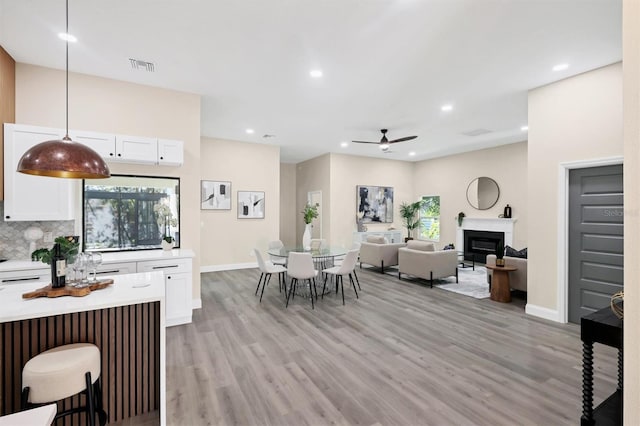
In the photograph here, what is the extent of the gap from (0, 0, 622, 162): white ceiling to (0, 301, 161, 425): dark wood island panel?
2.54 metres

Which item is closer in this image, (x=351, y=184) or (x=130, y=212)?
(x=130, y=212)

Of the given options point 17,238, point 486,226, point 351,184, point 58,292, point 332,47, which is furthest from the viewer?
point 351,184

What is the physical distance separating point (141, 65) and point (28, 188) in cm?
187

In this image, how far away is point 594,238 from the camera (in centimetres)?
367

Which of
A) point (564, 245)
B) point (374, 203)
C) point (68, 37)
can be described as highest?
point (68, 37)

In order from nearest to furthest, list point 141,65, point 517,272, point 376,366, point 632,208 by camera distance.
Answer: point 632,208 < point 376,366 < point 141,65 < point 517,272

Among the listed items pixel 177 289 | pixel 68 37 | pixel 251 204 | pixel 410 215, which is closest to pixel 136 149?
pixel 68 37

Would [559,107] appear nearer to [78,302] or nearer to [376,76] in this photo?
[376,76]

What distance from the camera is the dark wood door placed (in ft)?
11.4

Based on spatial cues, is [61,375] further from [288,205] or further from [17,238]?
[288,205]

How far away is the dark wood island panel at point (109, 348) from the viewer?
1.86 m

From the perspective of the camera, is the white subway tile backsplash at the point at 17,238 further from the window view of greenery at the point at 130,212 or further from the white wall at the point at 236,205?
the white wall at the point at 236,205

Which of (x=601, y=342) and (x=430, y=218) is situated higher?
(x=430, y=218)

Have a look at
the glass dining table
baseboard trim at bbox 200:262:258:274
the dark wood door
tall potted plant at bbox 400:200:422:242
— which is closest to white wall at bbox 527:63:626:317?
the dark wood door
